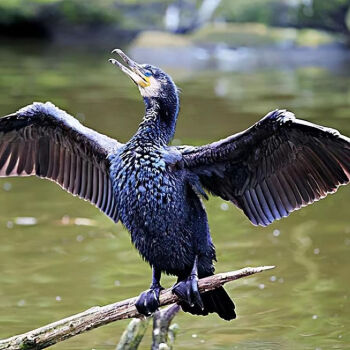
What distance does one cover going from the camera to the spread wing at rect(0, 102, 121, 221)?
19.9 ft

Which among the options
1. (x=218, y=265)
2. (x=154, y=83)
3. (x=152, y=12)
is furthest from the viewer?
(x=152, y=12)

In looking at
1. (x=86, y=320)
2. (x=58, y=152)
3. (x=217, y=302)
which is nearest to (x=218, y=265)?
(x=58, y=152)

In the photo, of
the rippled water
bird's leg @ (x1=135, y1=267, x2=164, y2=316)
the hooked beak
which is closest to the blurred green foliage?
the rippled water

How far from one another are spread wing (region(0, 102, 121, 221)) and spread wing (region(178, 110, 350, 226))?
74 centimetres

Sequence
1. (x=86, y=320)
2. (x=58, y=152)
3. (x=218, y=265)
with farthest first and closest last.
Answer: (x=218, y=265) → (x=58, y=152) → (x=86, y=320)

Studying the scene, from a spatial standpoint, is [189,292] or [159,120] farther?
[159,120]

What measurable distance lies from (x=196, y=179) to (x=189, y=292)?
2.33ft

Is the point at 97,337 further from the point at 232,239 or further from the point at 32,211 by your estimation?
the point at 32,211

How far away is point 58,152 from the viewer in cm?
628

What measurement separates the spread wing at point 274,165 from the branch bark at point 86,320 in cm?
66

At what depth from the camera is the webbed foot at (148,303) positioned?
5.32 metres

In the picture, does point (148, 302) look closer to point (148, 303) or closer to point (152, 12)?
point (148, 303)

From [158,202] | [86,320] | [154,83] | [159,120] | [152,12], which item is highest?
[152,12]

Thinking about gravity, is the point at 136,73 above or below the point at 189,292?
above
